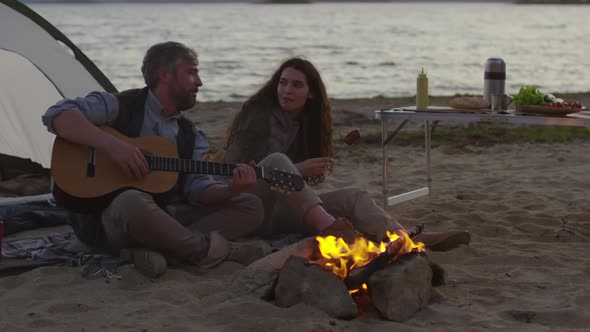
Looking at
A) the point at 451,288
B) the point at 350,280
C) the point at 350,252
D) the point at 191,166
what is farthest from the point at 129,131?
the point at 451,288

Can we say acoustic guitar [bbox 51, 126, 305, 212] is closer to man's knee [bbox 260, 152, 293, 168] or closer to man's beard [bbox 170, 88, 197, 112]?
man's knee [bbox 260, 152, 293, 168]

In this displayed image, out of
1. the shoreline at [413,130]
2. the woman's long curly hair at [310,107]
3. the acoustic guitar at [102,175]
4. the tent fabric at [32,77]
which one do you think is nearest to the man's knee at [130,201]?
the acoustic guitar at [102,175]

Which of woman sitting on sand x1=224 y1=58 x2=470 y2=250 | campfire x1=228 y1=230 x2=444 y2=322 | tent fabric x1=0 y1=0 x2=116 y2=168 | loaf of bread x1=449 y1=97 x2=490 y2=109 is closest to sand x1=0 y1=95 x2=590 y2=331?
campfire x1=228 y1=230 x2=444 y2=322

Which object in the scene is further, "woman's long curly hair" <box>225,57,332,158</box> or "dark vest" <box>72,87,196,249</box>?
"woman's long curly hair" <box>225,57,332,158</box>

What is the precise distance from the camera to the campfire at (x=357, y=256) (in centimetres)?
337

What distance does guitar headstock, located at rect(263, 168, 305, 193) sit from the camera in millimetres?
3877

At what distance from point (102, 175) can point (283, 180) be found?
83 centimetres

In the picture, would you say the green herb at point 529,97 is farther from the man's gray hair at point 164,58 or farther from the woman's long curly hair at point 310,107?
the man's gray hair at point 164,58

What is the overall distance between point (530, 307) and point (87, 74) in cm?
339

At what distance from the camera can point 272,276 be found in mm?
3539

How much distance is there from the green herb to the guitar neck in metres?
1.73

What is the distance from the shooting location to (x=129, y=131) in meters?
4.04

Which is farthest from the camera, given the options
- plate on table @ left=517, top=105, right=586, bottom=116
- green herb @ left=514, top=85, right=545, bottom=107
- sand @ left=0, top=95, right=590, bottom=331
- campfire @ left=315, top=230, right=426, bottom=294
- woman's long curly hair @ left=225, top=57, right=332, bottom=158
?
green herb @ left=514, top=85, right=545, bottom=107

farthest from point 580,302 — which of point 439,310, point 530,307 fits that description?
point 439,310
